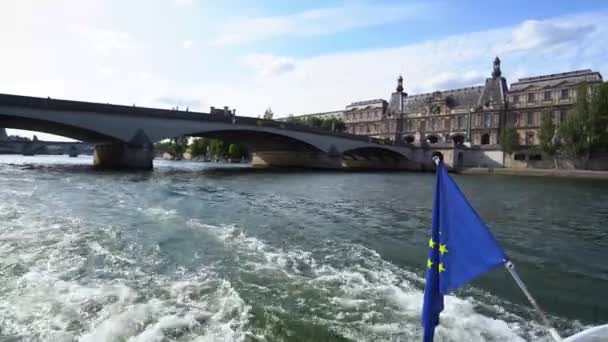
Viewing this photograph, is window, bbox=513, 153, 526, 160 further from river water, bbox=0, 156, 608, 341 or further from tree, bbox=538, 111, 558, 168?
river water, bbox=0, 156, 608, 341

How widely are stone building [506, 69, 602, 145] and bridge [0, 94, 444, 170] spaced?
→ 98.7 ft

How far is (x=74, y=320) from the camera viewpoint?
15.5 feet

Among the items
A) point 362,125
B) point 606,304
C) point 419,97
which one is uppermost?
point 419,97

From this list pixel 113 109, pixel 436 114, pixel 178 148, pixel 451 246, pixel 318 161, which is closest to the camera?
pixel 451 246

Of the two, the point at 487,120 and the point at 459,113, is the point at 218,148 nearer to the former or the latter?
the point at 459,113

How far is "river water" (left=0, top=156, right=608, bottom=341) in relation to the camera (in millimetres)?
4734

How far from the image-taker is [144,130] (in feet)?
129

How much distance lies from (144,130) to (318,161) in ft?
104

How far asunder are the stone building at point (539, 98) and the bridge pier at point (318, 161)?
24750 millimetres

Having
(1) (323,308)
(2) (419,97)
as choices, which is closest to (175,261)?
(1) (323,308)

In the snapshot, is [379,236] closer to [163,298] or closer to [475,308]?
[475,308]

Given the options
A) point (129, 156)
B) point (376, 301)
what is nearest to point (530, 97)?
point (129, 156)

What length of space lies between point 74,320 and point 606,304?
A: 7.43 meters

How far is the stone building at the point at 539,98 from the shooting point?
73.1 m
